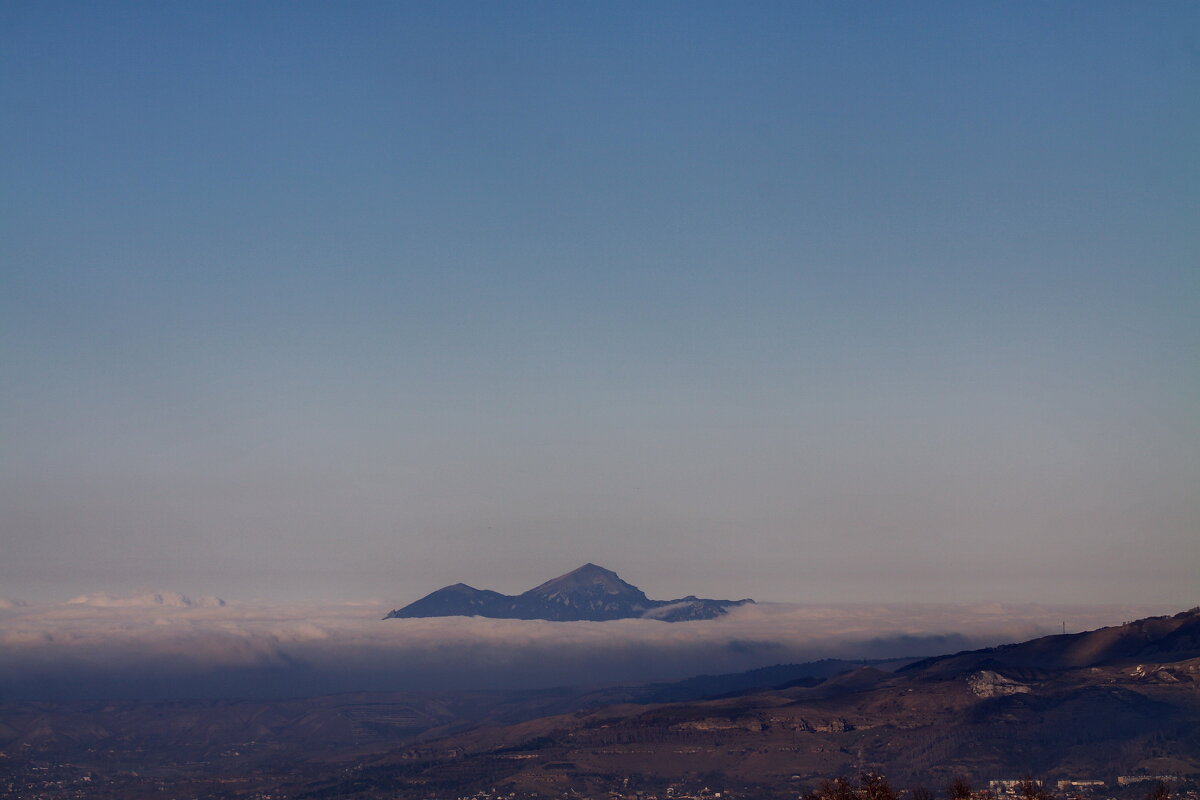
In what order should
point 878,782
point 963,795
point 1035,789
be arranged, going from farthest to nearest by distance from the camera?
point 1035,789 < point 878,782 < point 963,795

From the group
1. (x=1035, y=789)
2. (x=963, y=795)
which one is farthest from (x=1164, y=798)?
(x=963, y=795)

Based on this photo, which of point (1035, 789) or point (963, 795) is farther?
point (1035, 789)

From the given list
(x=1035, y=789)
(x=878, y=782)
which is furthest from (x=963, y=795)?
(x=1035, y=789)

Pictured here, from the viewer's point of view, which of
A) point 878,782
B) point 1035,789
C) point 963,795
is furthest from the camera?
point 1035,789

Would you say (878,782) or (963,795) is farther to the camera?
(878,782)

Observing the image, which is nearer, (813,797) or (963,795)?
(963,795)

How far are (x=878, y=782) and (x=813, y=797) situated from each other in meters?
9.27

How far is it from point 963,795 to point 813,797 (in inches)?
879

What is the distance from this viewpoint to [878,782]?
155000 mm

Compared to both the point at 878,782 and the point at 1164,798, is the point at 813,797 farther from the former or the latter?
the point at 1164,798

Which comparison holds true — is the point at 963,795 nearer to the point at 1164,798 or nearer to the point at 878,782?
the point at 878,782

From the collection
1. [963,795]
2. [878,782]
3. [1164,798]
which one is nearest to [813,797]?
[878,782]

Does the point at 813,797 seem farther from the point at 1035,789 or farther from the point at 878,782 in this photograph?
the point at 1035,789

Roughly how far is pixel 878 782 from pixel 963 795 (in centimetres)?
1358
